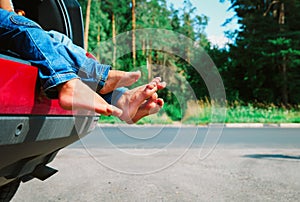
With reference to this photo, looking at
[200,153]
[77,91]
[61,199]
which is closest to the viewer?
[77,91]

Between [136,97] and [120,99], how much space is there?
4.7 inches

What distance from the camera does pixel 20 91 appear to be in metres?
1.32

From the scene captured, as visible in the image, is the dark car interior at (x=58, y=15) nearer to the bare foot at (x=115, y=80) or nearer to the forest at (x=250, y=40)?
the bare foot at (x=115, y=80)

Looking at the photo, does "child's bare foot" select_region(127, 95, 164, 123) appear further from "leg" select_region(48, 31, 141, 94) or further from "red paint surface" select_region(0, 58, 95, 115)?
"red paint surface" select_region(0, 58, 95, 115)

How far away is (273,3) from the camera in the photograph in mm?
26391

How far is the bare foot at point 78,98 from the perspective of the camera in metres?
1.43

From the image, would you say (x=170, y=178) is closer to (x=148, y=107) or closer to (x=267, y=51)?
(x=148, y=107)

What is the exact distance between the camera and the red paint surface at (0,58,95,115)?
1.23m

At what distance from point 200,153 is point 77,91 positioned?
15.0 feet

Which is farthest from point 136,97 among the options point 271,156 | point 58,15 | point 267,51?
point 267,51

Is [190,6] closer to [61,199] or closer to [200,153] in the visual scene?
[200,153]

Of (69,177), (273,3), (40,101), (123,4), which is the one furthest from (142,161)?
(273,3)

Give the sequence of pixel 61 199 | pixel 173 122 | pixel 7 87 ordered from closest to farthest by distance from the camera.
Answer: pixel 7 87, pixel 61 199, pixel 173 122

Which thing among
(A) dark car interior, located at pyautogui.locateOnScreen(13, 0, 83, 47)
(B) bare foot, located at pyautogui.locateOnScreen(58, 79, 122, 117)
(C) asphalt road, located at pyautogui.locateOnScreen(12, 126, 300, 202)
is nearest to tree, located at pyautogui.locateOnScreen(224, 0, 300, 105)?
(C) asphalt road, located at pyautogui.locateOnScreen(12, 126, 300, 202)
